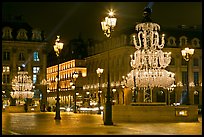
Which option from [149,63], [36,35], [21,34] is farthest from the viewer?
[36,35]

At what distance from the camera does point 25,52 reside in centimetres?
8675

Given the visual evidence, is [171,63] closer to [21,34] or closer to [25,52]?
[25,52]

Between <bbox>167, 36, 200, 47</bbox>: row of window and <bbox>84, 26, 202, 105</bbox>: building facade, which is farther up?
<bbox>167, 36, 200, 47</bbox>: row of window

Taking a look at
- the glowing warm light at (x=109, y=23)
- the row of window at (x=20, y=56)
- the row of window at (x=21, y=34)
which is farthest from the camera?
the row of window at (x=20, y=56)

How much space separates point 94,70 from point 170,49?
19.5 meters

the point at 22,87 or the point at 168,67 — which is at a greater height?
the point at 168,67

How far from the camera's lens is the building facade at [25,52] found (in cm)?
8500

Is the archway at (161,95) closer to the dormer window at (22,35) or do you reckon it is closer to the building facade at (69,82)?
the building facade at (69,82)

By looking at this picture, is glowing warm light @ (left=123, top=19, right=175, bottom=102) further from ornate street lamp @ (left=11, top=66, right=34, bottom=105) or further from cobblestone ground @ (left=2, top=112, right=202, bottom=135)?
ornate street lamp @ (left=11, top=66, right=34, bottom=105)

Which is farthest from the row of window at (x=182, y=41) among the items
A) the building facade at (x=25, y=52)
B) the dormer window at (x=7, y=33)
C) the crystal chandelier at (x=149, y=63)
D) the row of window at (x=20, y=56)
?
the crystal chandelier at (x=149, y=63)

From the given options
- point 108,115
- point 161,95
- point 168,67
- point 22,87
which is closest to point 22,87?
point 22,87

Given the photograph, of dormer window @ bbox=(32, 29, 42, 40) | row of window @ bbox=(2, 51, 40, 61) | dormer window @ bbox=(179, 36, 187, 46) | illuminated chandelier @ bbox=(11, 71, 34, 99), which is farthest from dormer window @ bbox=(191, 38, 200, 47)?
illuminated chandelier @ bbox=(11, 71, 34, 99)

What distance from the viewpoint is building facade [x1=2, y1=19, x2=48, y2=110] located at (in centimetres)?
8500

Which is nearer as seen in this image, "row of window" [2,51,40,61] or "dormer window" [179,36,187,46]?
"row of window" [2,51,40,61]
